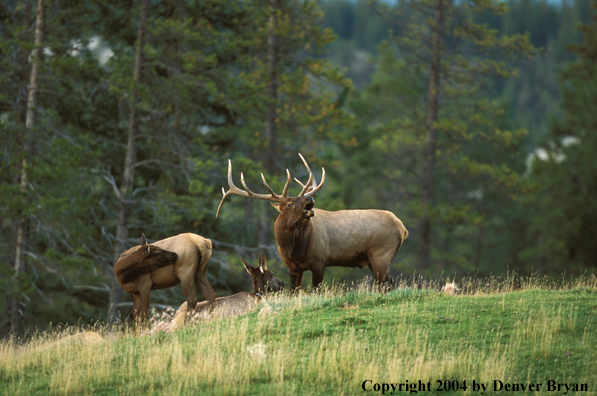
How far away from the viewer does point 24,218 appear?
1822 cm

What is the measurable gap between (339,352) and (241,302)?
13.3 feet

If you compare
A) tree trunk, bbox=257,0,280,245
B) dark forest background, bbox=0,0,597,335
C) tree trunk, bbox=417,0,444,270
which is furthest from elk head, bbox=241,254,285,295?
tree trunk, bbox=417,0,444,270

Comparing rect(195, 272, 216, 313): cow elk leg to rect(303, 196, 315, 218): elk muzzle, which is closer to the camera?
rect(303, 196, 315, 218): elk muzzle

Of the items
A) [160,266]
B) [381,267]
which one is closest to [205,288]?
[160,266]

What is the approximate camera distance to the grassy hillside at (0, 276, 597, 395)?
304 inches

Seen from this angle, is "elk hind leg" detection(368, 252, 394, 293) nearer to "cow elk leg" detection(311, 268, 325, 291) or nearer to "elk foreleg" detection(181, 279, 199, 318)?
"cow elk leg" detection(311, 268, 325, 291)

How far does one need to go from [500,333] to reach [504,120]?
4062 centimetres

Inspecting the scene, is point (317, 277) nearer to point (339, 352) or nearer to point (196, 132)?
point (339, 352)

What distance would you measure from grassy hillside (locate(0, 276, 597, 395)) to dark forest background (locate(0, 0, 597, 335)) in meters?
4.87

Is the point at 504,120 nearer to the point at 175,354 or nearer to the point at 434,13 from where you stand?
the point at 434,13

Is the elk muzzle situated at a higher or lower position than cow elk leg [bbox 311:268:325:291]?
higher

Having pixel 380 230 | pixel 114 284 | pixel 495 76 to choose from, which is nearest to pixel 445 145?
pixel 495 76

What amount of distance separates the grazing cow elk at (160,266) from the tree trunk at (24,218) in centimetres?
729

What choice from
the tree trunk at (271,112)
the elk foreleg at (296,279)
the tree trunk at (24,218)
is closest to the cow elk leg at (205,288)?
the elk foreleg at (296,279)
